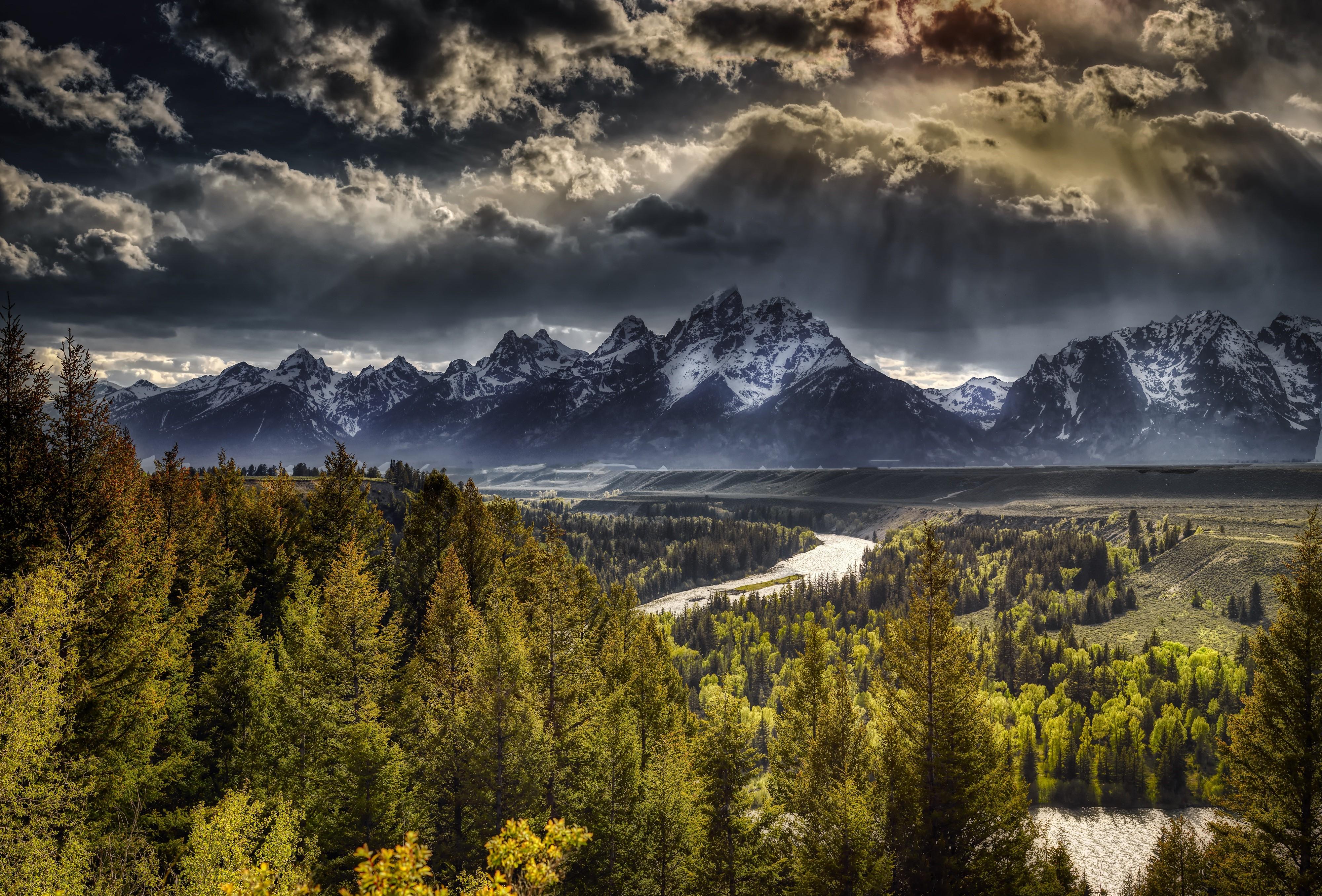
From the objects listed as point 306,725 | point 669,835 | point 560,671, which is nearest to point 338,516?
point 306,725

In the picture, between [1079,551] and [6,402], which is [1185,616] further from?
[6,402]

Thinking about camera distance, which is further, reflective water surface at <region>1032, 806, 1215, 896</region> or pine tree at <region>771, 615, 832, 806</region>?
reflective water surface at <region>1032, 806, 1215, 896</region>

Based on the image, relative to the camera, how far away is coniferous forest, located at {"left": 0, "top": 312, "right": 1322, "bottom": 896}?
22.0 metres

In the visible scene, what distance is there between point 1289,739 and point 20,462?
167 feet

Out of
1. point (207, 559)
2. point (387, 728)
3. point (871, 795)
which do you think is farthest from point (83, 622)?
point (871, 795)

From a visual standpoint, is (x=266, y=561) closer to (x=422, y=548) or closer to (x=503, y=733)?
(x=422, y=548)

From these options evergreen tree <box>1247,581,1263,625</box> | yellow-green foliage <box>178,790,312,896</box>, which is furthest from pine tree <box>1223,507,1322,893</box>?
evergreen tree <box>1247,581,1263,625</box>

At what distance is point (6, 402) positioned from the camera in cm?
2512

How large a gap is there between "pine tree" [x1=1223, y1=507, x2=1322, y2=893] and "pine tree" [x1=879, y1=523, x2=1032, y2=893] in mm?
9027

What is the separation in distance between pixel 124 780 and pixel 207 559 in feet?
59.0

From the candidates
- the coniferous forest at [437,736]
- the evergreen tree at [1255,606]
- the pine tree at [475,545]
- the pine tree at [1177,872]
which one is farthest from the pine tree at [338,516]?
the evergreen tree at [1255,606]

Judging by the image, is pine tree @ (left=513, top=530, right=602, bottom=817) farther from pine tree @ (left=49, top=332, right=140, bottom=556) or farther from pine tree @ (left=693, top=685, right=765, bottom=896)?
pine tree @ (left=49, top=332, right=140, bottom=556)

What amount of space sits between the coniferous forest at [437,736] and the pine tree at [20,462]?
9 cm

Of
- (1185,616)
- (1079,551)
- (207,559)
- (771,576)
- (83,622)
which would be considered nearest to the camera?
(83,622)
